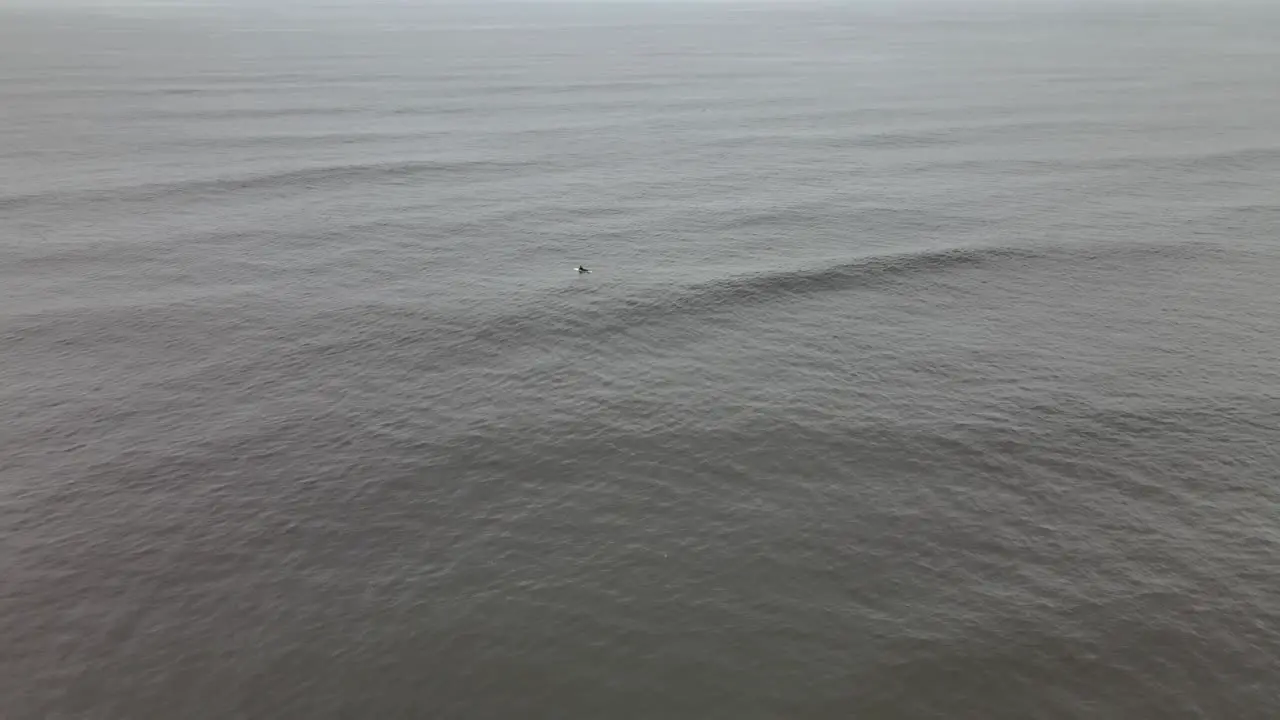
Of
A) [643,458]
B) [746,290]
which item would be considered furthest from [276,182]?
[643,458]

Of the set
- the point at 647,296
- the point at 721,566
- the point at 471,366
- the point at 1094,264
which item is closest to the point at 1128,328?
the point at 1094,264

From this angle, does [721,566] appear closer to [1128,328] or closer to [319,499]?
[319,499]

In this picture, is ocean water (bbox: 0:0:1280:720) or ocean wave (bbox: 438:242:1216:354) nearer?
ocean water (bbox: 0:0:1280:720)

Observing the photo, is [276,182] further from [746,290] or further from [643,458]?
[643,458]

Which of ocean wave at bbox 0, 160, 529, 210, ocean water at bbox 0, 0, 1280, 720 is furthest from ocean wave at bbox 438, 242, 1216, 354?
ocean wave at bbox 0, 160, 529, 210

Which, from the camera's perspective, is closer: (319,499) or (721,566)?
(721,566)

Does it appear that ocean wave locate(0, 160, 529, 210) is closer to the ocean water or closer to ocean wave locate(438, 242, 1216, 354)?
the ocean water

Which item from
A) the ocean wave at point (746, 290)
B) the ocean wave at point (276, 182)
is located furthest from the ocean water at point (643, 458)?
the ocean wave at point (276, 182)

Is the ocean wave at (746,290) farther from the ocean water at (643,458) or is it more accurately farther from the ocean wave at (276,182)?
the ocean wave at (276,182)
